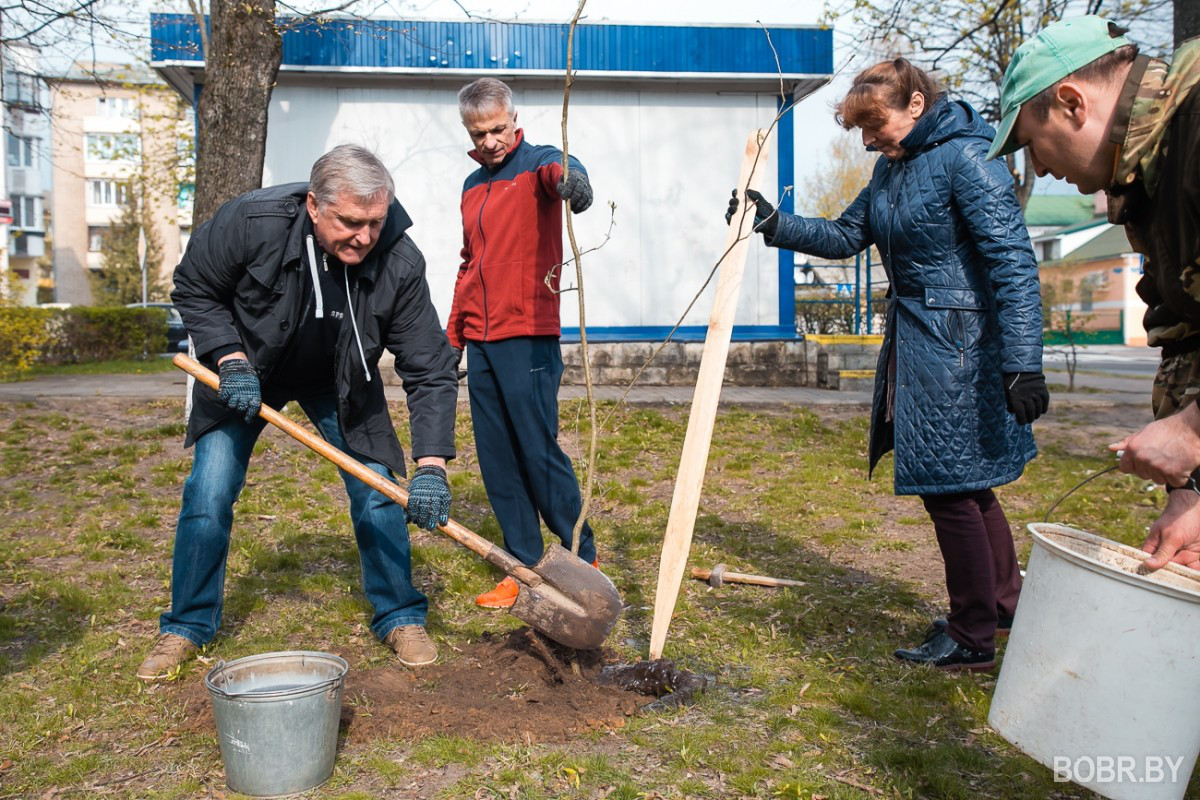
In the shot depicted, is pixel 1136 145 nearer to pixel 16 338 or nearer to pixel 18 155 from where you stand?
pixel 16 338

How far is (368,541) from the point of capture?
3.93 m

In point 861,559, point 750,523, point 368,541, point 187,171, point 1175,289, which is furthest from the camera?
point 187,171

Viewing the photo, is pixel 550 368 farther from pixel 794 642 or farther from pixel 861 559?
pixel 861 559

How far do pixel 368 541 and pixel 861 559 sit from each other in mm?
2733

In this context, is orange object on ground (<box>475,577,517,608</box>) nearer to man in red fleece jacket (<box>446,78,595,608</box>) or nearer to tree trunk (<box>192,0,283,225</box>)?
man in red fleece jacket (<box>446,78,595,608</box>)

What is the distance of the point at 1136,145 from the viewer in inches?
76.4

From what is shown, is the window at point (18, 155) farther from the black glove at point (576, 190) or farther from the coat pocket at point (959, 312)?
the coat pocket at point (959, 312)

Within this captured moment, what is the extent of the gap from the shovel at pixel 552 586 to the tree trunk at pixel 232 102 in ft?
17.4

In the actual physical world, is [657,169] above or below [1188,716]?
above

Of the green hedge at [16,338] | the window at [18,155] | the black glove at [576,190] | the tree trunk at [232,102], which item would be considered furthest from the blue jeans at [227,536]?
the window at [18,155]

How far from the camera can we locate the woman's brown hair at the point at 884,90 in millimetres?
3586

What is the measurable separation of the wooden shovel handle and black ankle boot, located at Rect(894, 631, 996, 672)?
1.48 metres

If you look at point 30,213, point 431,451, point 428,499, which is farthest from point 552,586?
point 30,213

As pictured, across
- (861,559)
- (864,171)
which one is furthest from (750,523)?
(864,171)
